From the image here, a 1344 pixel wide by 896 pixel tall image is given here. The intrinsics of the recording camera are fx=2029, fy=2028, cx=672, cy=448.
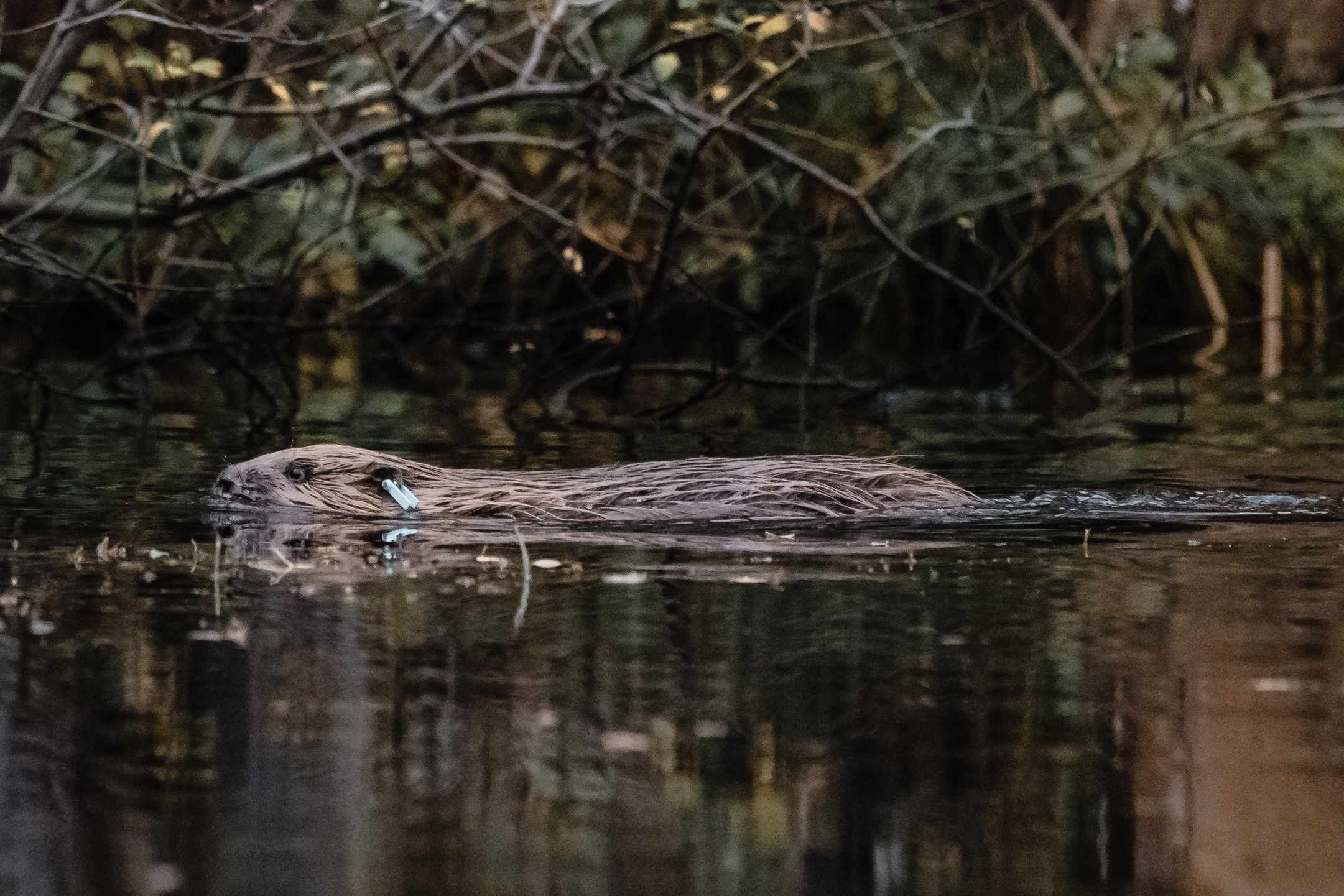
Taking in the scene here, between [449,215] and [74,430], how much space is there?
3.36 meters

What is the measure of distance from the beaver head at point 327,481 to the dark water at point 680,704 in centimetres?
28

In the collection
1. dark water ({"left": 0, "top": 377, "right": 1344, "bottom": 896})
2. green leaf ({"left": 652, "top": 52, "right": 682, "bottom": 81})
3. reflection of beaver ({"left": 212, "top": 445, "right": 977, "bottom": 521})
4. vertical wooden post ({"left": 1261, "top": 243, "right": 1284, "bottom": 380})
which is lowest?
dark water ({"left": 0, "top": 377, "right": 1344, "bottom": 896})

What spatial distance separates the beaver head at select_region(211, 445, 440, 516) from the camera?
813 centimetres

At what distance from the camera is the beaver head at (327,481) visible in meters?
8.13

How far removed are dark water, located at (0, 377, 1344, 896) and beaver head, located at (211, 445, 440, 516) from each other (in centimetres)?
28

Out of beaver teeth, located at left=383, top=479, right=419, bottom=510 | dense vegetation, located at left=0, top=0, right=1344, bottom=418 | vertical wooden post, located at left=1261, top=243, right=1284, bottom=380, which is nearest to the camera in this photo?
beaver teeth, located at left=383, top=479, right=419, bottom=510

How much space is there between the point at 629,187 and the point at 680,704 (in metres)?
8.96

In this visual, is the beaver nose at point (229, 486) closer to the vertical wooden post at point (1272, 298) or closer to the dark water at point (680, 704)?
the dark water at point (680, 704)

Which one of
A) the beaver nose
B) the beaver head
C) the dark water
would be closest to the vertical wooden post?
the dark water

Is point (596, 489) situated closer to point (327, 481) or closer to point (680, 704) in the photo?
point (327, 481)

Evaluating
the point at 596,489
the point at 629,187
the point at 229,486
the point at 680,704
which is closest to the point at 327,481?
the point at 229,486

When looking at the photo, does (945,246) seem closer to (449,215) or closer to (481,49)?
(449,215)

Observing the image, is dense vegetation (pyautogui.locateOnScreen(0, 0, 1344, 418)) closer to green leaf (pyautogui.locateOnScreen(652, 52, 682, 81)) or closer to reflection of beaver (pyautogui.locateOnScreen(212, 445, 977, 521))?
green leaf (pyautogui.locateOnScreen(652, 52, 682, 81))

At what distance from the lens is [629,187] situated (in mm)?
13398
